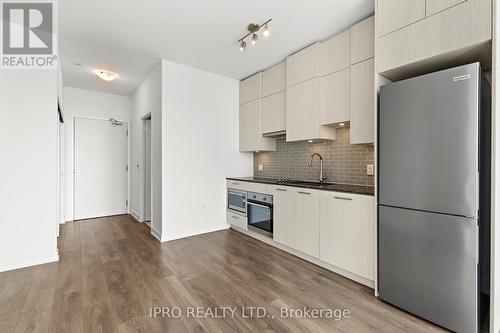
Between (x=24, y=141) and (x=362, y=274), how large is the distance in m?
3.95

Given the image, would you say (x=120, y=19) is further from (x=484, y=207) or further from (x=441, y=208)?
(x=484, y=207)

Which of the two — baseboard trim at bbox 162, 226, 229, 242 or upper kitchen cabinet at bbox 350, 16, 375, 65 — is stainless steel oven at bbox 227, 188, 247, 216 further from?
upper kitchen cabinet at bbox 350, 16, 375, 65

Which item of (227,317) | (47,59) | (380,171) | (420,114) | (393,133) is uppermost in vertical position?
(47,59)

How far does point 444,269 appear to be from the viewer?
1705 mm

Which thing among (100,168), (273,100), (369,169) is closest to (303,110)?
(273,100)

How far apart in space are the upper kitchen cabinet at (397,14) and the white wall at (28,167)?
3654 millimetres

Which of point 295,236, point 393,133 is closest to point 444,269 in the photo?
point 393,133

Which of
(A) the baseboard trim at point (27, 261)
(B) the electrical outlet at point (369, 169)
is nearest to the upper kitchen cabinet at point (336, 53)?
(B) the electrical outlet at point (369, 169)

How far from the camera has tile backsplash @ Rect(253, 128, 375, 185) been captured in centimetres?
292

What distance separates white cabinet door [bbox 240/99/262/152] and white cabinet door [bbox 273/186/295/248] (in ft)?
3.68

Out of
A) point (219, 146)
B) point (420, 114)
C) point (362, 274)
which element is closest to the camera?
point (420, 114)

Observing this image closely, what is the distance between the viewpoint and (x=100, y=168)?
5.27 meters

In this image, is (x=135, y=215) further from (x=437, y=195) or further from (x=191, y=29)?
(x=437, y=195)

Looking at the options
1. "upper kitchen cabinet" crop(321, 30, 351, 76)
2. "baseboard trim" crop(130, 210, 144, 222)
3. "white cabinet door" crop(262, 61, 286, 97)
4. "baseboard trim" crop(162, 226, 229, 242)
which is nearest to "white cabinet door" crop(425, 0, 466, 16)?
"upper kitchen cabinet" crop(321, 30, 351, 76)
